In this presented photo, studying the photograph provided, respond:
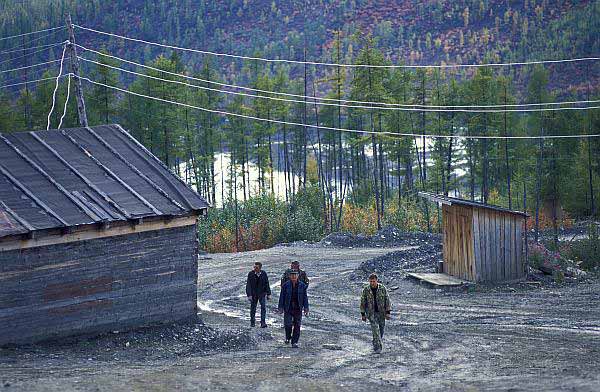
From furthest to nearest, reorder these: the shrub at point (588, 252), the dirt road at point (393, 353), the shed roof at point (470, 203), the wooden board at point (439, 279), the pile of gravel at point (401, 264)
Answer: the pile of gravel at point (401, 264) < the shrub at point (588, 252) < the wooden board at point (439, 279) < the shed roof at point (470, 203) < the dirt road at point (393, 353)

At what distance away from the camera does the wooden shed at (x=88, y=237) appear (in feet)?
64.1

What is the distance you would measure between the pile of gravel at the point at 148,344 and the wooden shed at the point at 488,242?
9.41 m

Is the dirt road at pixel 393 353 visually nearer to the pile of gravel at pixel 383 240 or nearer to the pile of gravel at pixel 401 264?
the pile of gravel at pixel 401 264

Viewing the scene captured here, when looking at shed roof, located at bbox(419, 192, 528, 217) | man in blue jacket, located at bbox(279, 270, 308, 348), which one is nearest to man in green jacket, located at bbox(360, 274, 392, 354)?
man in blue jacket, located at bbox(279, 270, 308, 348)

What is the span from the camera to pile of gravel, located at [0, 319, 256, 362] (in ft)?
64.2

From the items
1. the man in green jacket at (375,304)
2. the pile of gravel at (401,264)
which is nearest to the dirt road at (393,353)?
the man in green jacket at (375,304)

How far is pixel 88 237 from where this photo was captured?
20.5 m

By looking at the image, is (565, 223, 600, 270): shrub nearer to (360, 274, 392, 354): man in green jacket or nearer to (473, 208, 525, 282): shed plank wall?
(473, 208, 525, 282): shed plank wall

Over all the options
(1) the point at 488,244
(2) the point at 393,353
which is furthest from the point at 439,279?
(2) the point at 393,353

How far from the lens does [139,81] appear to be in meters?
61.7

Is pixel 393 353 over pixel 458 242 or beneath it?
beneath

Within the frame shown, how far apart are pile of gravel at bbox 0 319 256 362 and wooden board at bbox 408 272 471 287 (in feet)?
29.2

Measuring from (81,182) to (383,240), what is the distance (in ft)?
74.6

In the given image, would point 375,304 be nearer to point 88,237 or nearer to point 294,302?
point 294,302
